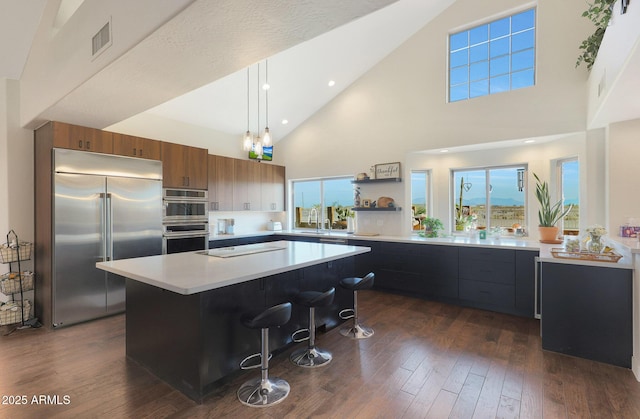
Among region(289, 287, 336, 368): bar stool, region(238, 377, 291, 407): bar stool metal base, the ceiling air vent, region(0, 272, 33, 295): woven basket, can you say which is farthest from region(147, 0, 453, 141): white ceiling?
region(238, 377, 291, 407): bar stool metal base

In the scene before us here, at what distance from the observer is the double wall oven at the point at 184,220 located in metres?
4.50

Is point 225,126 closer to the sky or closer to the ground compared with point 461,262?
closer to the sky

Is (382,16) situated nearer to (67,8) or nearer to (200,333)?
(67,8)

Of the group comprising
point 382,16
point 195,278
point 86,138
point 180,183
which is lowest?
point 195,278

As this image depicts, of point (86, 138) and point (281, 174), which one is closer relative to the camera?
point (86, 138)

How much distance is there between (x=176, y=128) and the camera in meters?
5.29

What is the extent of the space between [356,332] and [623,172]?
3340 millimetres

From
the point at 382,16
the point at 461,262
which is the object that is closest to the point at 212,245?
the point at 461,262

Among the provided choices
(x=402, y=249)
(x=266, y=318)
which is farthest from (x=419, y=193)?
(x=266, y=318)

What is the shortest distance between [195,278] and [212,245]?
337 cm

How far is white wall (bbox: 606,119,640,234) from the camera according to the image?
329cm

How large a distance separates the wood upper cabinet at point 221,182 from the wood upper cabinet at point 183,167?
Result: 27 cm

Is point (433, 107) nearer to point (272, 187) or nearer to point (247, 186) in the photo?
point (272, 187)

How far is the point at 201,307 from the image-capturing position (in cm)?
216
